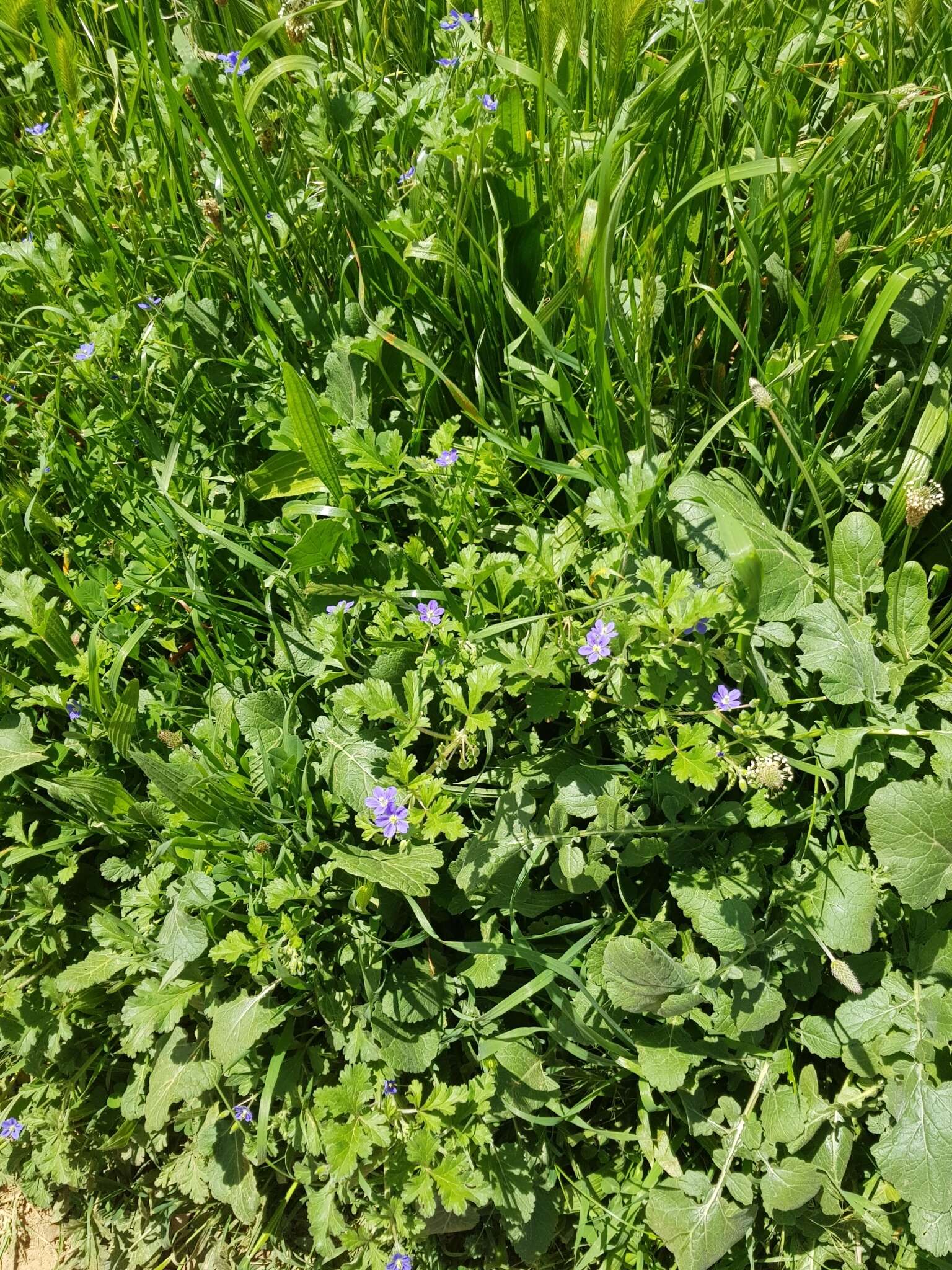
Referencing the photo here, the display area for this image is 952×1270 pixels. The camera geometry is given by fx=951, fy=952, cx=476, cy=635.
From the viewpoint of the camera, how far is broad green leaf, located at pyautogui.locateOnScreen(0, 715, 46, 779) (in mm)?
2436

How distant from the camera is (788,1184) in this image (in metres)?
2.00

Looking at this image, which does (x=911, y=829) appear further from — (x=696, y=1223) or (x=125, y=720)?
(x=125, y=720)

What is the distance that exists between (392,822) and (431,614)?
17.7 inches

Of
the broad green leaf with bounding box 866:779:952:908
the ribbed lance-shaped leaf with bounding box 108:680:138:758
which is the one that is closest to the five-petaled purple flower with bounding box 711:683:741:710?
the broad green leaf with bounding box 866:779:952:908

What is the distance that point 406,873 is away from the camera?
1995 millimetres

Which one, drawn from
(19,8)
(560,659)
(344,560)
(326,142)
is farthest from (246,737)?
(19,8)

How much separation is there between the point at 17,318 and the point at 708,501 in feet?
6.94

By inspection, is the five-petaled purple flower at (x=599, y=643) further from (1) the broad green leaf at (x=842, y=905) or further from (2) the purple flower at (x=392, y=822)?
(1) the broad green leaf at (x=842, y=905)

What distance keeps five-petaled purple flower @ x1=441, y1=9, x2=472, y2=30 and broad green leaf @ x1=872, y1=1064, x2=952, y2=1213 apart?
273 centimetres

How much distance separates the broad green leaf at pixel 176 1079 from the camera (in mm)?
2268

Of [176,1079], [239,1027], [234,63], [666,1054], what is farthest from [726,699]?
[234,63]

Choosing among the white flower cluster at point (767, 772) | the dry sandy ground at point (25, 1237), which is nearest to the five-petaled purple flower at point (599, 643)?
the white flower cluster at point (767, 772)

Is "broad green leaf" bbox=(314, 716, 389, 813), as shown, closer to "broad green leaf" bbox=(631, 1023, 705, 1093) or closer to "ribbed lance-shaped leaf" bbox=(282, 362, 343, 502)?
"ribbed lance-shaped leaf" bbox=(282, 362, 343, 502)

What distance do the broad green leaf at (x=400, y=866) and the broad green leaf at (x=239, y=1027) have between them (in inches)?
14.2
